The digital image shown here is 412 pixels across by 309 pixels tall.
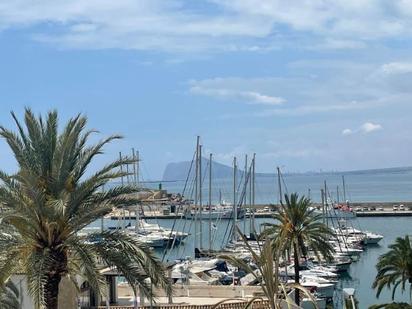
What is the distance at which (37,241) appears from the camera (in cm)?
1634

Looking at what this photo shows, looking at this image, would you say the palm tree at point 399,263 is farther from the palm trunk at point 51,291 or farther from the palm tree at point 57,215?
the palm trunk at point 51,291

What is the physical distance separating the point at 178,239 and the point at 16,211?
76899 millimetres

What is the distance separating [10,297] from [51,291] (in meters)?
5.33

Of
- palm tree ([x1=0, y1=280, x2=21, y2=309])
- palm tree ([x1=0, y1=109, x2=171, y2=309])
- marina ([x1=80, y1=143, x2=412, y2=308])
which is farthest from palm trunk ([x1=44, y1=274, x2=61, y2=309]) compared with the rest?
marina ([x1=80, y1=143, x2=412, y2=308])

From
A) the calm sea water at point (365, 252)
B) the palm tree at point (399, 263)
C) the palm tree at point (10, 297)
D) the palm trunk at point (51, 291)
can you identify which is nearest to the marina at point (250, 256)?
the calm sea water at point (365, 252)

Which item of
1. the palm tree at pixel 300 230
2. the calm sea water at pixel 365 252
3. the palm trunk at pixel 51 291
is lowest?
the calm sea water at pixel 365 252

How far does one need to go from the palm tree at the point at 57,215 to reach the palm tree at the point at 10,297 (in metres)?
3.53

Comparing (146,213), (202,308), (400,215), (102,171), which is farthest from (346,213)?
(102,171)

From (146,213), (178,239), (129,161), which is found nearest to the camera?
(129,161)

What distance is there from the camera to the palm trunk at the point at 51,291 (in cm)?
1655

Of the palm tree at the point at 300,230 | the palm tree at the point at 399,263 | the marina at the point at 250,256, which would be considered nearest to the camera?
the palm tree at the point at 399,263

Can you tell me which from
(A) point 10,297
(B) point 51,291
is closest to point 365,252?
(A) point 10,297

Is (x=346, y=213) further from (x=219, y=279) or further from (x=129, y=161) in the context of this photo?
(x=129, y=161)

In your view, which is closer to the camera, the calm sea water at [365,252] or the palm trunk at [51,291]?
the palm trunk at [51,291]
